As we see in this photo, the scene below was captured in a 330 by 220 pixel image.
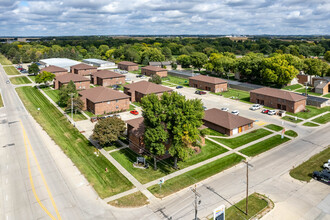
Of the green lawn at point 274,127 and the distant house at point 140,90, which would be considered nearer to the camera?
the green lawn at point 274,127

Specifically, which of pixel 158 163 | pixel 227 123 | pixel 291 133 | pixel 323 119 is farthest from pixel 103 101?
pixel 323 119

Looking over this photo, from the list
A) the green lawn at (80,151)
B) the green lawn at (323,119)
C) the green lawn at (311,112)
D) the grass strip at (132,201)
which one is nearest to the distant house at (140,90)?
the green lawn at (80,151)

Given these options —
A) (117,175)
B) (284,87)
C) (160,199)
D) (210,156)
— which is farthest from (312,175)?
(284,87)

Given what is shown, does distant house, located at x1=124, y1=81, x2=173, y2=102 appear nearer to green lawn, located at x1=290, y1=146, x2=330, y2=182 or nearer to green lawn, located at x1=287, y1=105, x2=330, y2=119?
green lawn, located at x1=287, y1=105, x2=330, y2=119

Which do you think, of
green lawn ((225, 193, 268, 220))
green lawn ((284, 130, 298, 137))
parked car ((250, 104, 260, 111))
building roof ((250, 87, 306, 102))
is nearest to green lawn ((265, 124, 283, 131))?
green lawn ((284, 130, 298, 137))

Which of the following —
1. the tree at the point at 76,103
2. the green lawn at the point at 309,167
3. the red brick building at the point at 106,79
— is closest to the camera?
the green lawn at the point at 309,167

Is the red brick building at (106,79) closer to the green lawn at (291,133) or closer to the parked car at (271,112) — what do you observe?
the parked car at (271,112)

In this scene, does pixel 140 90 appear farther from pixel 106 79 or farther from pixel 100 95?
pixel 106 79
